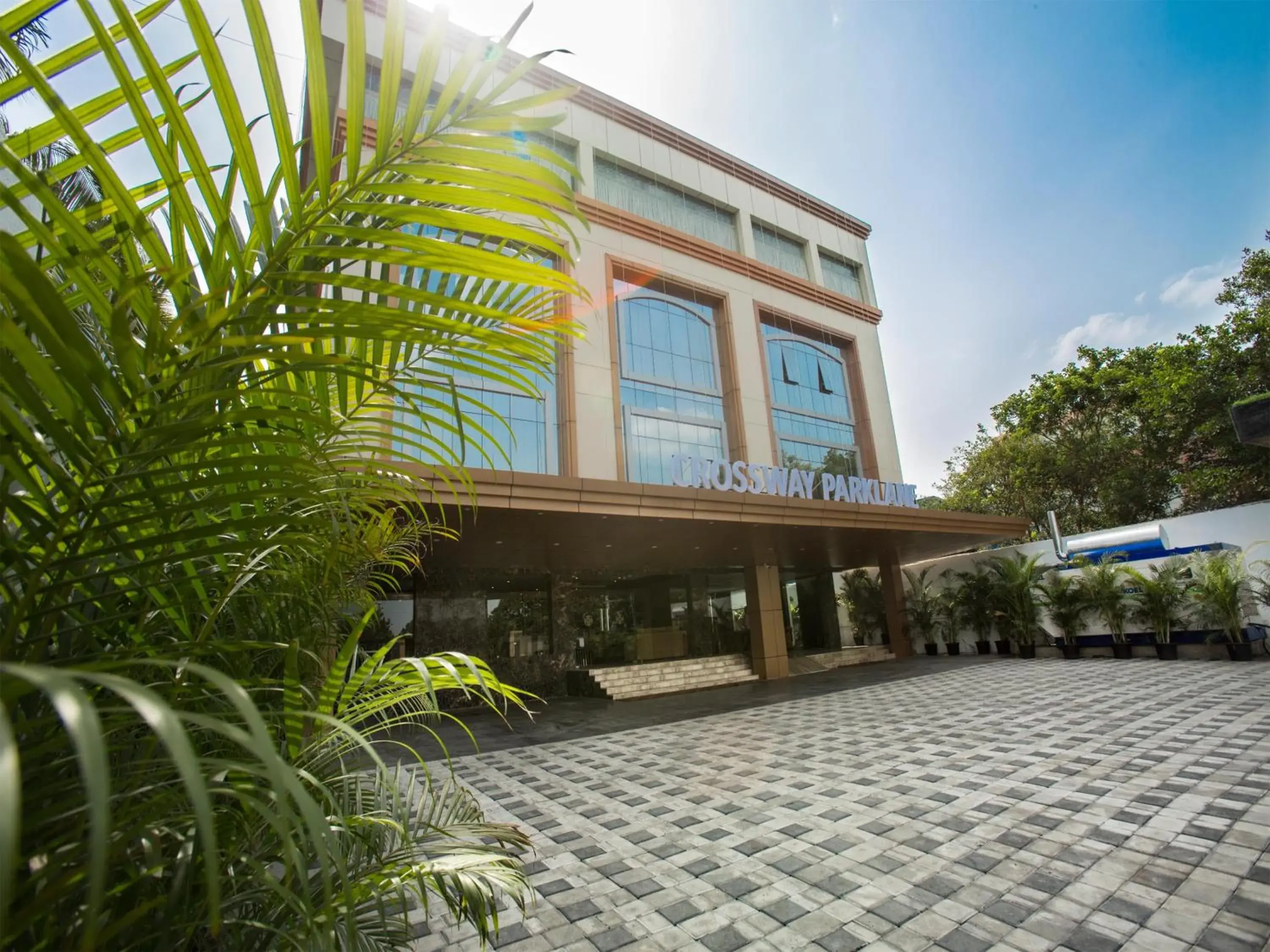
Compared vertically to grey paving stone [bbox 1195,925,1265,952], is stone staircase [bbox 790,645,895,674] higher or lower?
higher

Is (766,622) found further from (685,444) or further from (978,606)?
(978,606)

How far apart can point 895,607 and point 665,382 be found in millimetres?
10616

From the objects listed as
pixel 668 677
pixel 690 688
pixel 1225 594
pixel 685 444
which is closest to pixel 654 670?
pixel 668 677

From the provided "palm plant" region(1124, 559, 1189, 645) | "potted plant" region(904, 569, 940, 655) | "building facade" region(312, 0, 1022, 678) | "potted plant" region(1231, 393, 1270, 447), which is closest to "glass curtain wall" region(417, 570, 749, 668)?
"building facade" region(312, 0, 1022, 678)

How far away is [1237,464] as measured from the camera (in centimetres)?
1977

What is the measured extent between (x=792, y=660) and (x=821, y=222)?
53.6 ft

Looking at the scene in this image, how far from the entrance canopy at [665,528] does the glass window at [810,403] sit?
10.8ft

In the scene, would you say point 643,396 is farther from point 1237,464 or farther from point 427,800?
point 1237,464

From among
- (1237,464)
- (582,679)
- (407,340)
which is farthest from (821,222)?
(407,340)

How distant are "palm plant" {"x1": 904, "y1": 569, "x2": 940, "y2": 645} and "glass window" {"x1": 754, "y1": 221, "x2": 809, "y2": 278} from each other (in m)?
11.4

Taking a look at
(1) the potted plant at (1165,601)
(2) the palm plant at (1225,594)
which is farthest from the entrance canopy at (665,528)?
(2) the palm plant at (1225,594)

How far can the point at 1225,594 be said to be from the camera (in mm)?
12445

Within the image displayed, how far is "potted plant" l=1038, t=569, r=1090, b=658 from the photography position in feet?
50.8

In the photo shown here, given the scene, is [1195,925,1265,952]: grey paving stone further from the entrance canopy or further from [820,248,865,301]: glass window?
[820,248,865,301]: glass window
